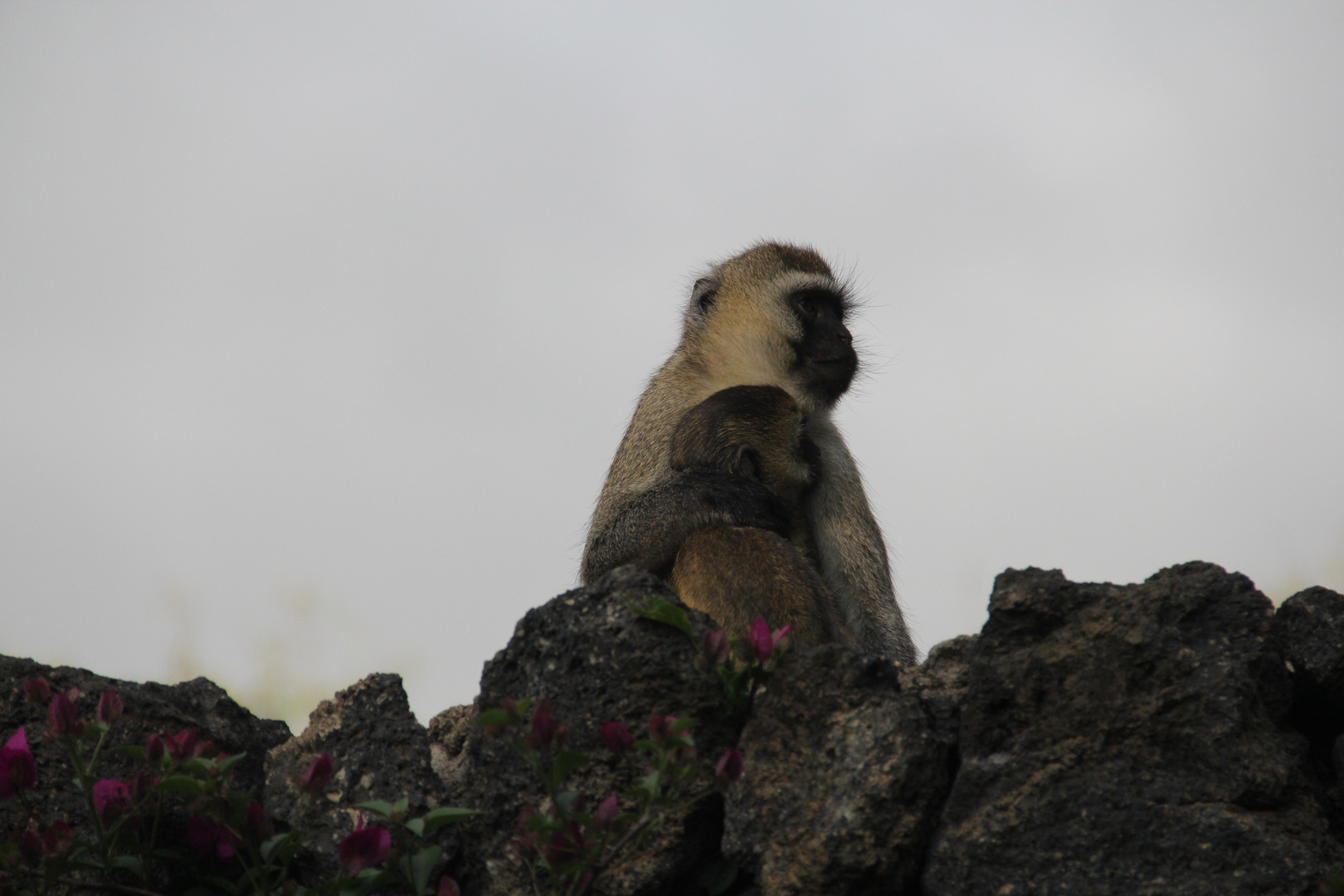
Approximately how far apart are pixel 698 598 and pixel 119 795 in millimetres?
1888

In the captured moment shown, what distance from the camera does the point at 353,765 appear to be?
9.97 feet

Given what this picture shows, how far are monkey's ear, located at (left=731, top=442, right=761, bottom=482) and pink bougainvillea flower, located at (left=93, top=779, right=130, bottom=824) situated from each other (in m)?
2.46

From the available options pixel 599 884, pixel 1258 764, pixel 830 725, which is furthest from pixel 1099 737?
pixel 599 884

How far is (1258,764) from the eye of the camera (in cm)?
241

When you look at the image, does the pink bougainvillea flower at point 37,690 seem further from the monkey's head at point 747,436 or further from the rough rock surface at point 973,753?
the monkey's head at point 747,436

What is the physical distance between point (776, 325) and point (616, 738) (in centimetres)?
341

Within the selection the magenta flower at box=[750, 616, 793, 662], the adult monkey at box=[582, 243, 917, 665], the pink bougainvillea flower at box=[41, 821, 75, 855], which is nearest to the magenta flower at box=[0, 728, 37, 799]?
the pink bougainvillea flower at box=[41, 821, 75, 855]

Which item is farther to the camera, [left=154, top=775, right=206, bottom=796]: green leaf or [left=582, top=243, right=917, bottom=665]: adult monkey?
[left=582, top=243, right=917, bottom=665]: adult monkey

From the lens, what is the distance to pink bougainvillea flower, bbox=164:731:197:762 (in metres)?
2.62

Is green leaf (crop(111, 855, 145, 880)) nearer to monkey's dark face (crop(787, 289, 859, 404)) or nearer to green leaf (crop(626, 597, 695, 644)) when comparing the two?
green leaf (crop(626, 597, 695, 644))

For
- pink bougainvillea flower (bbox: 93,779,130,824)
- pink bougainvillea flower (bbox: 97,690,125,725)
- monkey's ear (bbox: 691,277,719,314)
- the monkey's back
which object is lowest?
pink bougainvillea flower (bbox: 93,779,130,824)

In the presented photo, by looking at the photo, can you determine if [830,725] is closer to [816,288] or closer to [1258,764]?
[1258,764]

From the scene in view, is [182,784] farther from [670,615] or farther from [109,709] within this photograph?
[670,615]

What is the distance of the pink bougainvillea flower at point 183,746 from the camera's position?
8.59 feet
